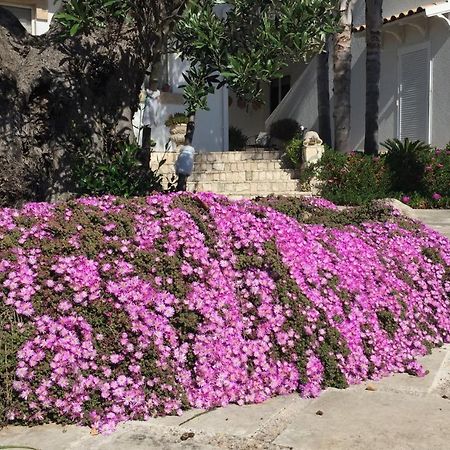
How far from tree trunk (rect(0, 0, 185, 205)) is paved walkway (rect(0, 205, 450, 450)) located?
274 centimetres

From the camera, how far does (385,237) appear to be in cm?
490

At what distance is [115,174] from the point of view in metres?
5.36

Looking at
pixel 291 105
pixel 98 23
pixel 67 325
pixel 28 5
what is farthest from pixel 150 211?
pixel 291 105

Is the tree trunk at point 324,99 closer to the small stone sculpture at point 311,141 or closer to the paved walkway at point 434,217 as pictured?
the small stone sculpture at point 311,141

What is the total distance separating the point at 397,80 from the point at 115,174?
1186 centimetres

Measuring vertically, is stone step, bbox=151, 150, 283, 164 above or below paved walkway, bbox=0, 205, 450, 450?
above

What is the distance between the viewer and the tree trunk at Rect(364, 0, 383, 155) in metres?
13.3

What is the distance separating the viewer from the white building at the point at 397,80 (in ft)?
44.7

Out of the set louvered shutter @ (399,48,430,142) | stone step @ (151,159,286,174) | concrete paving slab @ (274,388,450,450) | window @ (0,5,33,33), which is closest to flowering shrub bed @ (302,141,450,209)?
stone step @ (151,159,286,174)

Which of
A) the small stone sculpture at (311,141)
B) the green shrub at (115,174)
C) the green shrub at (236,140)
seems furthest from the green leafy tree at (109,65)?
the green shrub at (236,140)

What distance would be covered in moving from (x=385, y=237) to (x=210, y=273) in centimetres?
211

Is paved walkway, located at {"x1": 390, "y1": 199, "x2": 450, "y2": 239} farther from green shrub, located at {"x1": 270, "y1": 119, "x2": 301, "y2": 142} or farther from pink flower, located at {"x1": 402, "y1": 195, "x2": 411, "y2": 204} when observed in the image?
green shrub, located at {"x1": 270, "y1": 119, "x2": 301, "y2": 142}

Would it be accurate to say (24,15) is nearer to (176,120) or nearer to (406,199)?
(176,120)

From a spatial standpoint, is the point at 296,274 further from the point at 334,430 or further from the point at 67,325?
the point at 67,325
